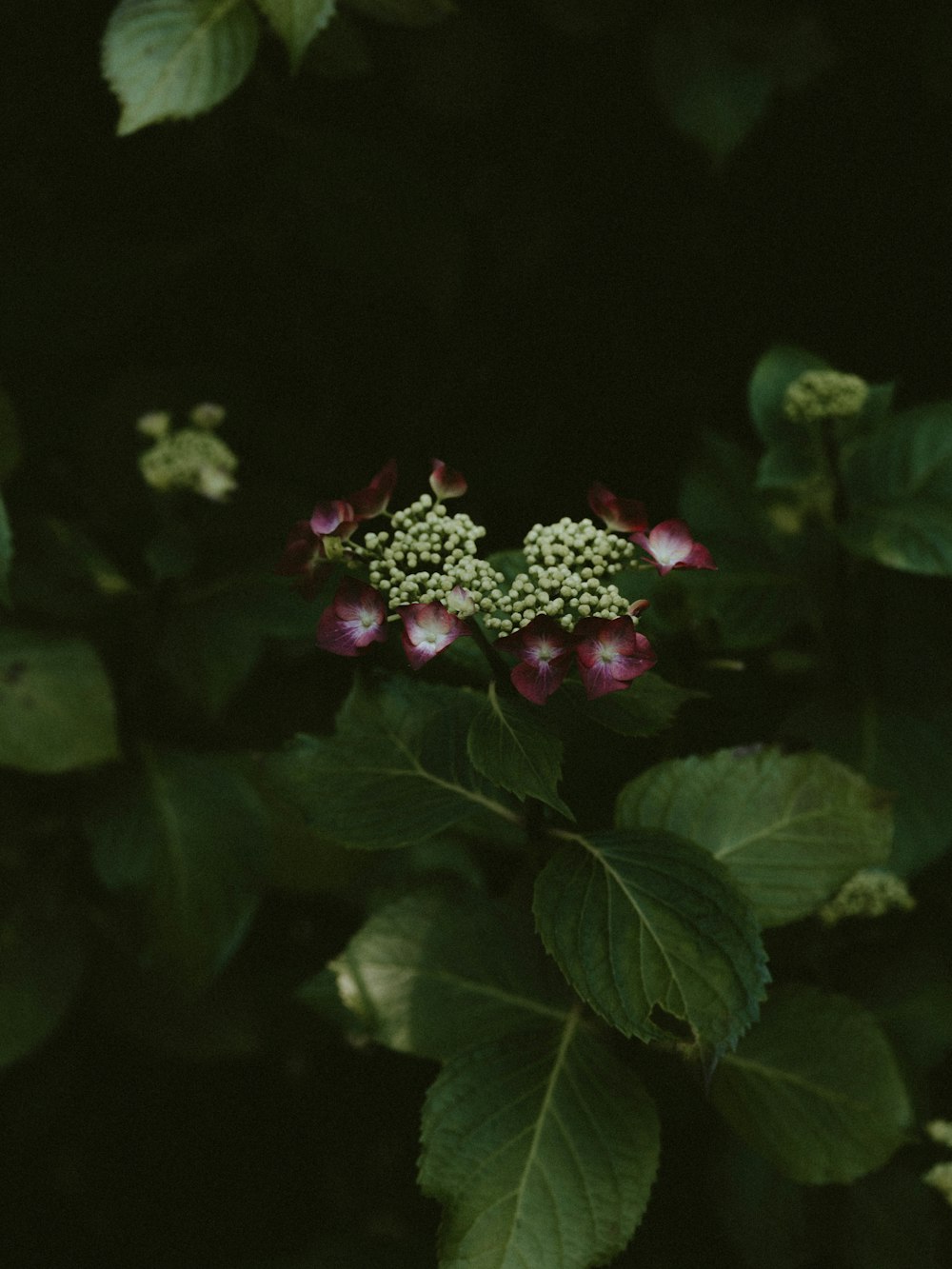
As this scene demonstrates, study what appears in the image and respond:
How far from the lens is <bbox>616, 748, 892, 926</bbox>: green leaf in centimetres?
100

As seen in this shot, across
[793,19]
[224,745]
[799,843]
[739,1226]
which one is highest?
[793,19]

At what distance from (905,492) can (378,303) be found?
2.75 feet

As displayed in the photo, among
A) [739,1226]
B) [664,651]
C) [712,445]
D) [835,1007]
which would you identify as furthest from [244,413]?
[739,1226]

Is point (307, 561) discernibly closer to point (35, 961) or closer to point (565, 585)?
point (565, 585)

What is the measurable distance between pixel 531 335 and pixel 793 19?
57cm

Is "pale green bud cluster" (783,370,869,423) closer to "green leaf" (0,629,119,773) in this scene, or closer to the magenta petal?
the magenta petal

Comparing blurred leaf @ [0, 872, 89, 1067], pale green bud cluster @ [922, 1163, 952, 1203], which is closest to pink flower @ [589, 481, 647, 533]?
pale green bud cluster @ [922, 1163, 952, 1203]

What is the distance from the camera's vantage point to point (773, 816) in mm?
1032

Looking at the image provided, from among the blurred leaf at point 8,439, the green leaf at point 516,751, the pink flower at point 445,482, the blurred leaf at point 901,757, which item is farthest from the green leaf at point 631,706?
the blurred leaf at point 8,439

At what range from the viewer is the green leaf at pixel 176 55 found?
118 cm

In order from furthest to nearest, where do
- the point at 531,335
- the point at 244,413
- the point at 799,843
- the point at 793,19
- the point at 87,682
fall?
1. the point at 531,335
2. the point at 244,413
3. the point at 793,19
4. the point at 87,682
5. the point at 799,843

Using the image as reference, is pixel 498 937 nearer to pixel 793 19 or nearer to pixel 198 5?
pixel 198 5

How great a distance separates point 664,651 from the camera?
1060 mm

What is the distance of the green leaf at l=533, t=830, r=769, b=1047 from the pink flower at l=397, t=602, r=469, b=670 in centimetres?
20
